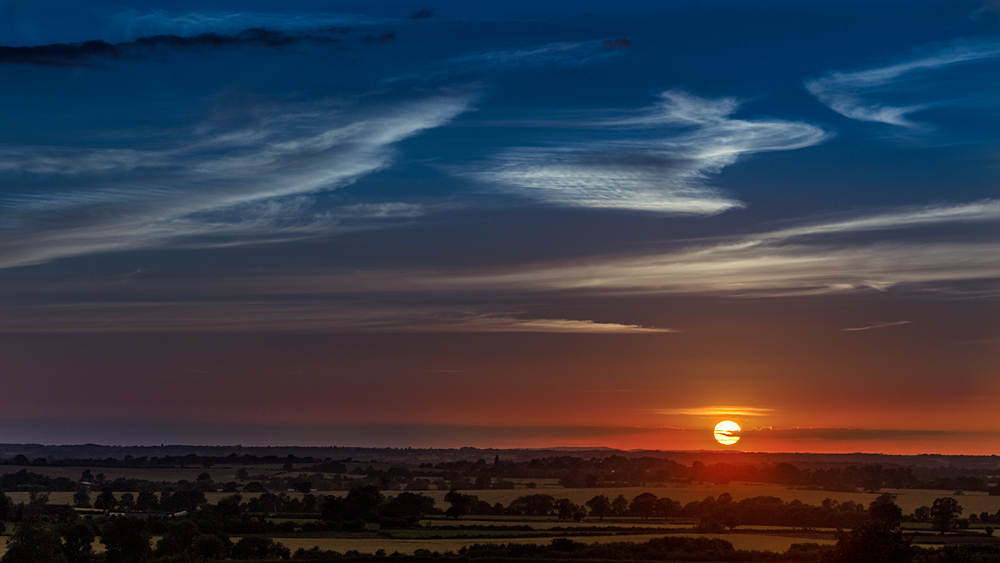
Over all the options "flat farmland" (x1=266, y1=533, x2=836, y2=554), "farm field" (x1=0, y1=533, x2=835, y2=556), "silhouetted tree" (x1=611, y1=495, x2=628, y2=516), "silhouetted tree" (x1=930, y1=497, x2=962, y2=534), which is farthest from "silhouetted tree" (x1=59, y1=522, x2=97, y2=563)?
"silhouetted tree" (x1=930, y1=497, x2=962, y2=534)

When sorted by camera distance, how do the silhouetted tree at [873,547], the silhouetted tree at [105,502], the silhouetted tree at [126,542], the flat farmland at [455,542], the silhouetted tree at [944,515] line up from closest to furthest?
the silhouetted tree at [873,547] < the silhouetted tree at [126,542] < the flat farmland at [455,542] < the silhouetted tree at [944,515] < the silhouetted tree at [105,502]

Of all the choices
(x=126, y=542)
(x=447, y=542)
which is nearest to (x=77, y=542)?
(x=126, y=542)

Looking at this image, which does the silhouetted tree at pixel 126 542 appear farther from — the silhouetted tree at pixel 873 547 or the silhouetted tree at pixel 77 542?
the silhouetted tree at pixel 873 547

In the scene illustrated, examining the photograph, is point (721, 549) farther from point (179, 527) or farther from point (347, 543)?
point (179, 527)

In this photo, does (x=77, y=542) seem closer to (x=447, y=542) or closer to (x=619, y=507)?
(x=447, y=542)

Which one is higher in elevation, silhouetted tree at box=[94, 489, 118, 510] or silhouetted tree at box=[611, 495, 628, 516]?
silhouetted tree at box=[611, 495, 628, 516]

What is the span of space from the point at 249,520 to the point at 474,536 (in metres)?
36.3

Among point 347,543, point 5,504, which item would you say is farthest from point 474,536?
point 5,504

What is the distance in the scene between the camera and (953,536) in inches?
5463

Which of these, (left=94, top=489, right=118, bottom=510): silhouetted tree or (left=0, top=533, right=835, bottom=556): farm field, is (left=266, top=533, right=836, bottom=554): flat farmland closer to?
(left=0, top=533, right=835, bottom=556): farm field

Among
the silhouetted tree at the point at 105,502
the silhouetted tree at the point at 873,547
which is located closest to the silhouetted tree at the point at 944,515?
the silhouetted tree at the point at 873,547

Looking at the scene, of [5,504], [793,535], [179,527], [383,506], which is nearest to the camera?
[179,527]

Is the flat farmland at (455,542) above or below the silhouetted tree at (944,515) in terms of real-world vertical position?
below

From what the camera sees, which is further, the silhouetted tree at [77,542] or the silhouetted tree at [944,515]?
the silhouetted tree at [944,515]
